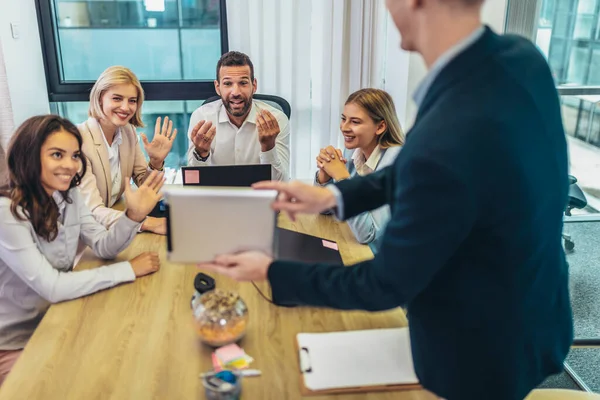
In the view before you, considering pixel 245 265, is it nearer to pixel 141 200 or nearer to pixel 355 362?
pixel 355 362

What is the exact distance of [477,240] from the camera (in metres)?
0.89

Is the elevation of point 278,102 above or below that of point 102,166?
above

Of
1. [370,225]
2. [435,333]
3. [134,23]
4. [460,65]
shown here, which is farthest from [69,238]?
[134,23]

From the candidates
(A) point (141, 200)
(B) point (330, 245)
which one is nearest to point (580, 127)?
(B) point (330, 245)

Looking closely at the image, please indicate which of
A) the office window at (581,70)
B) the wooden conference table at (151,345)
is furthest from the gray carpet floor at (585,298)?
the wooden conference table at (151,345)

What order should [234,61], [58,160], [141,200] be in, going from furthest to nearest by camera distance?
1. [234,61]
2. [141,200]
3. [58,160]

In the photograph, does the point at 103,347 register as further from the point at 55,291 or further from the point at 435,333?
the point at 435,333

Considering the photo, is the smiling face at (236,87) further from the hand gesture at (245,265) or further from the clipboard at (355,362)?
the hand gesture at (245,265)

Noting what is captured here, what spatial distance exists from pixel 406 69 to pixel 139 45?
1.87m

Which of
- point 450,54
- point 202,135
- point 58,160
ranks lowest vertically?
point 202,135

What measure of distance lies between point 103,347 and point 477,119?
3.36 feet

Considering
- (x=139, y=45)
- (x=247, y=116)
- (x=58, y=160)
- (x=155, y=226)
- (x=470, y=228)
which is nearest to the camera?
(x=470, y=228)

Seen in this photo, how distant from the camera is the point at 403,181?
85cm

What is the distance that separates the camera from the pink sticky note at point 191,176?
195 cm
